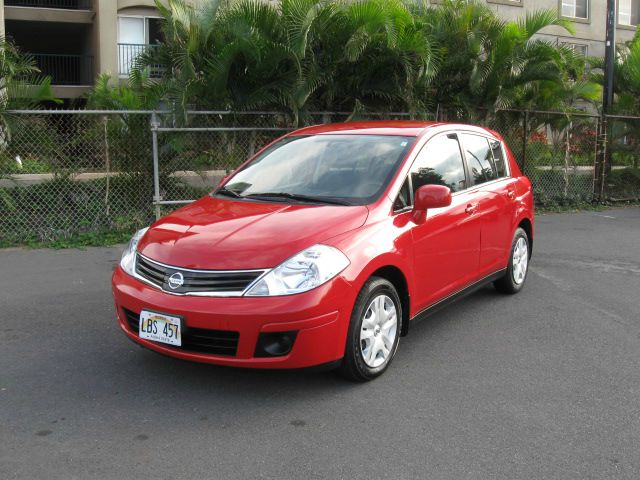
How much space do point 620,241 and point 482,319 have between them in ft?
16.3

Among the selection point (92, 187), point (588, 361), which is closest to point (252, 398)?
point (588, 361)

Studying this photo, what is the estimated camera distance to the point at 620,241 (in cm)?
961

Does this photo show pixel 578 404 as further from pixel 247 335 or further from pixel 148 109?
pixel 148 109

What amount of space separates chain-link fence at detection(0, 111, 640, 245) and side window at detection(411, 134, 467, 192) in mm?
4727

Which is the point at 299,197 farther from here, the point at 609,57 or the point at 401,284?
the point at 609,57

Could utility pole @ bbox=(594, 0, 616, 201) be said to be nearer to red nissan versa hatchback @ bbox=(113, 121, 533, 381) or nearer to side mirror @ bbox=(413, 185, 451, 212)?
red nissan versa hatchback @ bbox=(113, 121, 533, 381)

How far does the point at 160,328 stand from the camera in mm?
3877

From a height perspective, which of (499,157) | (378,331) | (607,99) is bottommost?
(378,331)

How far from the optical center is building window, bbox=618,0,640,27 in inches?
1104

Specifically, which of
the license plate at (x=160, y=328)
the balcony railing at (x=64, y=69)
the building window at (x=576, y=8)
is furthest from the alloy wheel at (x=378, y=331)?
the building window at (x=576, y=8)

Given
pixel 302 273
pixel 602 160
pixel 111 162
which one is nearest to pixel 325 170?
pixel 302 273

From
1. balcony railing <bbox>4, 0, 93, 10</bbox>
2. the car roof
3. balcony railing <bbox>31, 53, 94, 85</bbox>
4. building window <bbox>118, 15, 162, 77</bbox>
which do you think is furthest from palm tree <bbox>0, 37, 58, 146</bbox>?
balcony railing <bbox>31, 53, 94, 85</bbox>

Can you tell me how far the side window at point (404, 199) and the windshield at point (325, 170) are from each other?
118 mm

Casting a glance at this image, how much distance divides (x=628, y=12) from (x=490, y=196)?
88.6 ft
